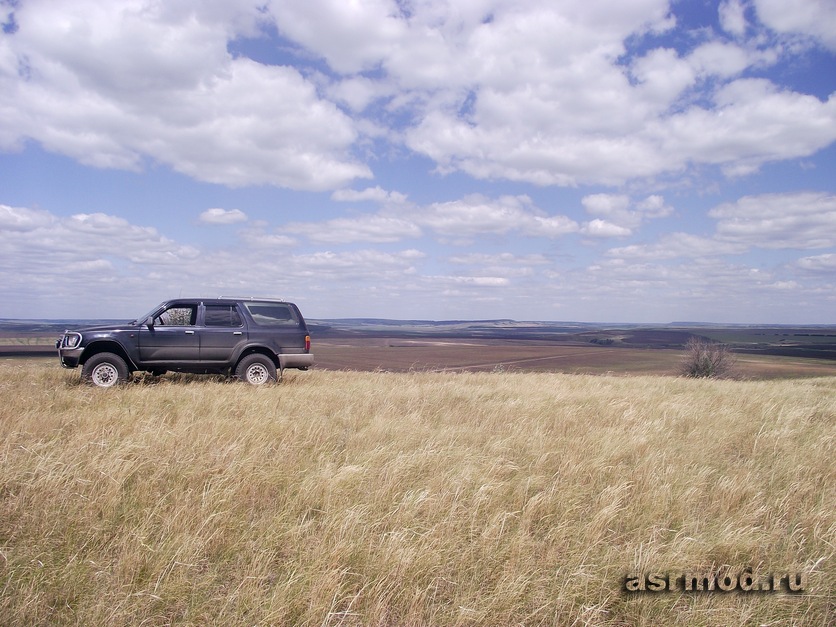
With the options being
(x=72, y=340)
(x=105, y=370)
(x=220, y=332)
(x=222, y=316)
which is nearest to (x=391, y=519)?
(x=220, y=332)

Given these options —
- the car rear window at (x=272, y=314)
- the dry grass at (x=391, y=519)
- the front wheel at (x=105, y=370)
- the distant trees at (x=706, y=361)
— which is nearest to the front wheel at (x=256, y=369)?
the car rear window at (x=272, y=314)

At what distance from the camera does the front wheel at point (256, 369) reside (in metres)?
12.4

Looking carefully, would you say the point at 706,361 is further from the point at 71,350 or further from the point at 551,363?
the point at 71,350

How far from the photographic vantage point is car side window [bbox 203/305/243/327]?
12.5m

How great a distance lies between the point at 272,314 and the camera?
512 inches

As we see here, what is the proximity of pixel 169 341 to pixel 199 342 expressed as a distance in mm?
671

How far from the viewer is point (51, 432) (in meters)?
6.21

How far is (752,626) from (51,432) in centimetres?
735

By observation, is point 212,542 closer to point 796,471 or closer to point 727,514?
point 727,514

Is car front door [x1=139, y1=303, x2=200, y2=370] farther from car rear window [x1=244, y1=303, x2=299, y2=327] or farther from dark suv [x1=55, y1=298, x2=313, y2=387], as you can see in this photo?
car rear window [x1=244, y1=303, x2=299, y2=327]

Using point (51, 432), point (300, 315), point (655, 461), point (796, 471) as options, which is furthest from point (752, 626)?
point (300, 315)

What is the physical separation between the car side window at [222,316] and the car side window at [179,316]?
1.03ft

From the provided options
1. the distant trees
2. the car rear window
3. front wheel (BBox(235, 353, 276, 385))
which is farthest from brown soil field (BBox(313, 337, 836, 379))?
front wheel (BBox(235, 353, 276, 385))

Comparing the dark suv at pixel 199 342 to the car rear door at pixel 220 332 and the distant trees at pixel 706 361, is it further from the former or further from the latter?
the distant trees at pixel 706 361
